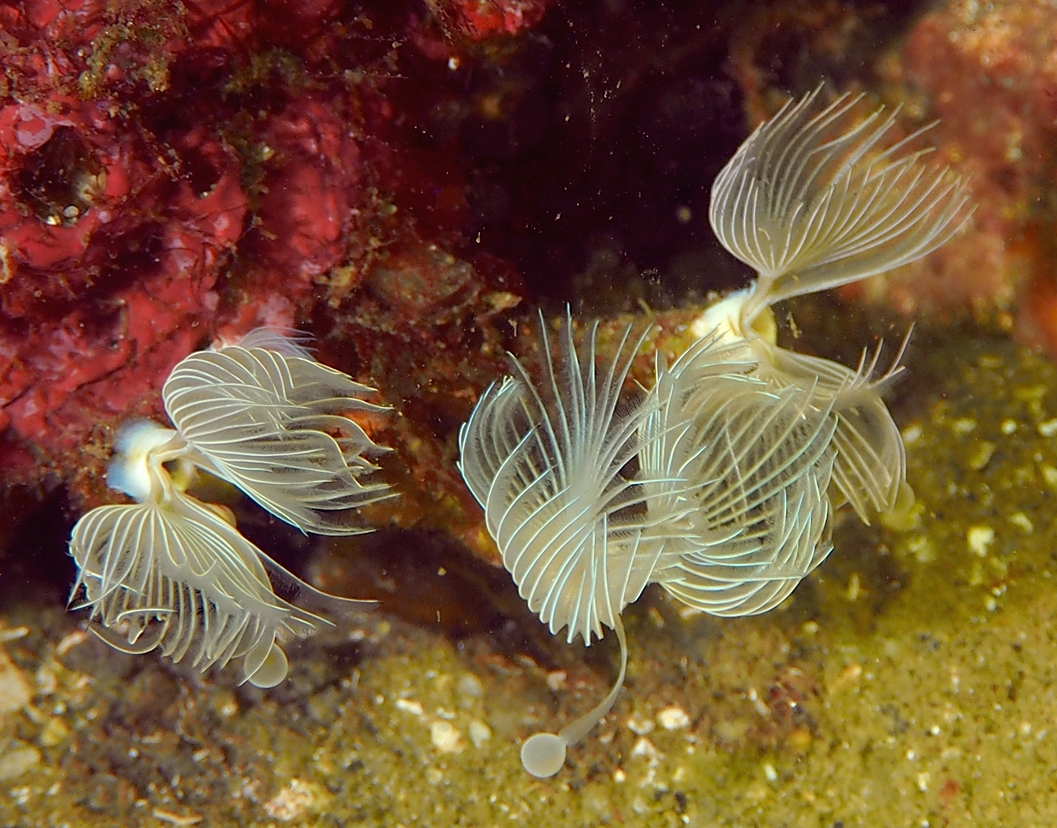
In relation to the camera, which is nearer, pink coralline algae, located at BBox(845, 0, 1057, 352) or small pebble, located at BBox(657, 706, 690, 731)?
pink coralline algae, located at BBox(845, 0, 1057, 352)

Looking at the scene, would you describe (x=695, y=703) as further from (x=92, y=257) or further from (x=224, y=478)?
(x=92, y=257)

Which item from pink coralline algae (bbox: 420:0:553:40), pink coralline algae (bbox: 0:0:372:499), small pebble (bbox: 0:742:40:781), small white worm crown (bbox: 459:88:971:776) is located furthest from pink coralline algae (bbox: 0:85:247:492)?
small pebble (bbox: 0:742:40:781)

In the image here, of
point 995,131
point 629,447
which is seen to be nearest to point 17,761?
point 629,447

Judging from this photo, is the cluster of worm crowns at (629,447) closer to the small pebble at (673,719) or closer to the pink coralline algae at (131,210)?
the pink coralline algae at (131,210)

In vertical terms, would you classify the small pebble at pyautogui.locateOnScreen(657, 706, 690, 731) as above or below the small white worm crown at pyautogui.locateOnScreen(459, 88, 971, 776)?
below

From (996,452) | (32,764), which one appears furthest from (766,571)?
(32,764)

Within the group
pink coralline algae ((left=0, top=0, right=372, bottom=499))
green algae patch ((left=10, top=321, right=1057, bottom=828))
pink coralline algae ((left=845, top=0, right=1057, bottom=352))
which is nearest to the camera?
pink coralline algae ((left=0, top=0, right=372, bottom=499))

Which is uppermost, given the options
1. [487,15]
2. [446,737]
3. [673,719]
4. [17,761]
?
[487,15]

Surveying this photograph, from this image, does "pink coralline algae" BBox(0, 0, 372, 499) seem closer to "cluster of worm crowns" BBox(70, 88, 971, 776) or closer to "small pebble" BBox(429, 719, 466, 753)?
"cluster of worm crowns" BBox(70, 88, 971, 776)
